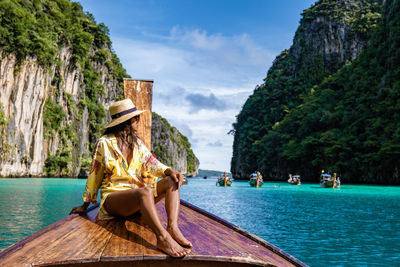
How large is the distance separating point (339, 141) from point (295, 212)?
2569cm

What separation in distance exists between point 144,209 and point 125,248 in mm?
324

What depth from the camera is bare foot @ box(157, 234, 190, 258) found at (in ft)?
6.78

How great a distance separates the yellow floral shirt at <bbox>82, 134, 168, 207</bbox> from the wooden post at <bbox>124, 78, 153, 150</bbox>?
1.17m

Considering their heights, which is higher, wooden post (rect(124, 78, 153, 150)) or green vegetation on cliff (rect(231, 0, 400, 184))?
green vegetation on cliff (rect(231, 0, 400, 184))

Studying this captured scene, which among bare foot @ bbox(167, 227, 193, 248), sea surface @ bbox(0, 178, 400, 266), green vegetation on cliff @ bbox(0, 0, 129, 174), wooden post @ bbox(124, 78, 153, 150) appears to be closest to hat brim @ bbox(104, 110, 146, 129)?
bare foot @ bbox(167, 227, 193, 248)

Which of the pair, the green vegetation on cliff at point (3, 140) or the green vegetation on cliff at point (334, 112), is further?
the green vegetation on cliff at point (334, 112)

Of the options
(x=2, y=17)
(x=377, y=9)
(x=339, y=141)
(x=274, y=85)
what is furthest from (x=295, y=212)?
(x=377, y=9)

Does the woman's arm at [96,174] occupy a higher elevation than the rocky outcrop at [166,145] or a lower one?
lower

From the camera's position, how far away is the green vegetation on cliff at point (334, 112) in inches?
1236

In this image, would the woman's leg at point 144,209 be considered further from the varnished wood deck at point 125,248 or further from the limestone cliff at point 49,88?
the limestone cliff at point 49,88

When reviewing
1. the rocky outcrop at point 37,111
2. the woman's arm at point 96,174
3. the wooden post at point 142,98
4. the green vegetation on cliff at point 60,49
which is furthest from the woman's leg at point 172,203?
the green vegetation on cliff at point 60,49

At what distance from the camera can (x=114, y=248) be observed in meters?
2.11

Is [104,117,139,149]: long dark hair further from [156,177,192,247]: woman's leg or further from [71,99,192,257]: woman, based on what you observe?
[156,177,192,247]: woman's leg

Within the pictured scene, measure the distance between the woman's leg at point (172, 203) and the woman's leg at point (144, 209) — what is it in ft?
0.21
